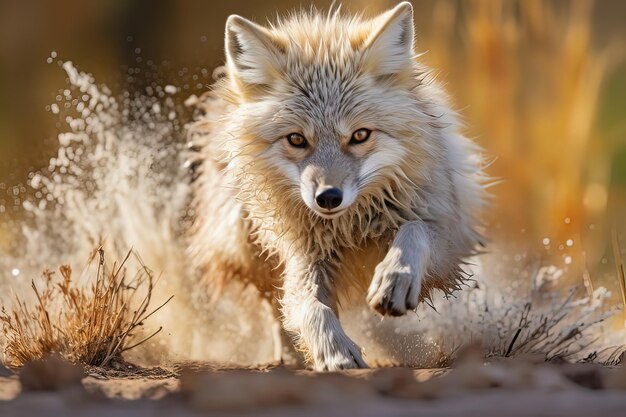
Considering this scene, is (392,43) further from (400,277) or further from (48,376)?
(48,376)

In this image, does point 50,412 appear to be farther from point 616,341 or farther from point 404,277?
point 616,341

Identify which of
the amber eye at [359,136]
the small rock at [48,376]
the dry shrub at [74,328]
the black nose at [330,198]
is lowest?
the dry shrub at [74,328]

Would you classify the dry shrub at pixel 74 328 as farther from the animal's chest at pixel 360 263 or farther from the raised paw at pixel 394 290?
the raised paw at pixel 394 290

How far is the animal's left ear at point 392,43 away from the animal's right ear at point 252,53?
0.44 m

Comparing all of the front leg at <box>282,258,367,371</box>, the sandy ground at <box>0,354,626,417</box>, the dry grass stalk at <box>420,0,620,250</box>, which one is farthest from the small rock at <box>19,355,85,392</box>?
the dry grass stalk at <box>420,0,620,250</box>

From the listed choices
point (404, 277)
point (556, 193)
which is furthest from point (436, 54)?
point (404, 277)

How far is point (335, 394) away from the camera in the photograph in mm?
2879

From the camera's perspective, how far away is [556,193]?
25.5ft

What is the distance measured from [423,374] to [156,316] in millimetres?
3526

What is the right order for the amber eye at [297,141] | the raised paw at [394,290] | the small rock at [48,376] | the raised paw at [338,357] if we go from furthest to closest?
the amber eye at [297,141], the raised paw at [338,357], the raised paw at [394,290], the small rock at [48,376]

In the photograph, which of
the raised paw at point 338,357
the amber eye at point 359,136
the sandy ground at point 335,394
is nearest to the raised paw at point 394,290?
the raised paw at point 338,357

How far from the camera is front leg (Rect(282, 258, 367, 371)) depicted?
4.05 metres

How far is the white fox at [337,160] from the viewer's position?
4211mm

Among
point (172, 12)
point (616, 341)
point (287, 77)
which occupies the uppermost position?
point (172, 12)
